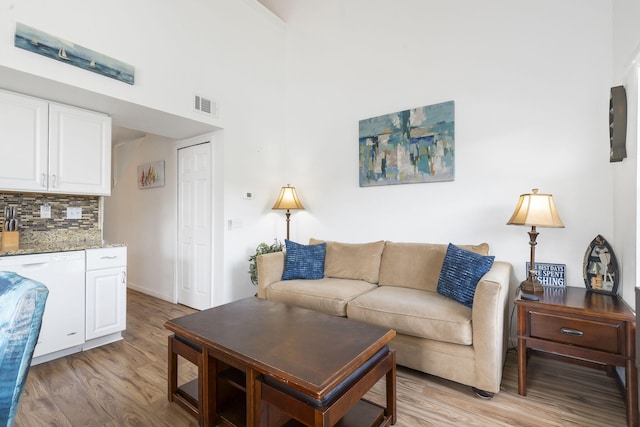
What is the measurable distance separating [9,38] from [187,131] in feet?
5.14

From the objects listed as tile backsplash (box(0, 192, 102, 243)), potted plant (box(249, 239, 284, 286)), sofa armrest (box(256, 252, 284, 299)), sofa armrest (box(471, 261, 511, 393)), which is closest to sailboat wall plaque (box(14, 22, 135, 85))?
tile backsplash (box(0, 192, 102, 243))

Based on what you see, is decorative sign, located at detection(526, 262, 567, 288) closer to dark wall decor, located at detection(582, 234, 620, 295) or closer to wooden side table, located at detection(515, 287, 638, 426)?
dark wall decor, located at detection(582, 234, 620, 295)

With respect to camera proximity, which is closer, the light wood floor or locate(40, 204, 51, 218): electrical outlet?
the light wood floor

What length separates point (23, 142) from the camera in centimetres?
235

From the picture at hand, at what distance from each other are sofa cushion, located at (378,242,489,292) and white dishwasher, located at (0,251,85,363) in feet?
8.19

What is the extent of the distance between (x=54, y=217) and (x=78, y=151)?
0.69 m

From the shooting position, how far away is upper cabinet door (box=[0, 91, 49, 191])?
2268 mm

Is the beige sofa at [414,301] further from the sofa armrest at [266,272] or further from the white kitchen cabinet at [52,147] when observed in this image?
the white kitchen cabinet at [52,147]

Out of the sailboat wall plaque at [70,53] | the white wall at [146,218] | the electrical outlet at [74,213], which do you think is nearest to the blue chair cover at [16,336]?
the sailboat wall plaque at [70,53]

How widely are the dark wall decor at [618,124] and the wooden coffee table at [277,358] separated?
1838mm

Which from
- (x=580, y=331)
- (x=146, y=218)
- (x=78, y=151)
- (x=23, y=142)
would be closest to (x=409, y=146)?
(x=580, y=331)

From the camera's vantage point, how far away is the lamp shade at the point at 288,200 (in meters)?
3.58

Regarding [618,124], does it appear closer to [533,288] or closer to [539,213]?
[539,213]

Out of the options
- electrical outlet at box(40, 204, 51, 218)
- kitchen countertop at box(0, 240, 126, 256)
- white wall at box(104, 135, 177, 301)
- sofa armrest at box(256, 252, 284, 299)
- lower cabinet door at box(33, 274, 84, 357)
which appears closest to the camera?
kitchen countertop at box(0, 240, 126, 256)
